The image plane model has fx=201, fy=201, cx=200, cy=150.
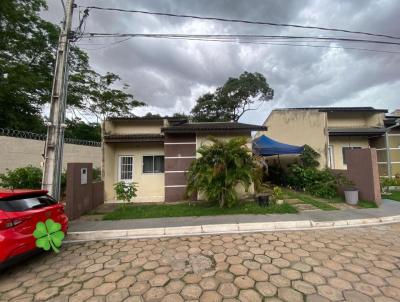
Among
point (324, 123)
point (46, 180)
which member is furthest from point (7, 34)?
point (324, 123)

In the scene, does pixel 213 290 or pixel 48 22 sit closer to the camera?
pixel 213 290

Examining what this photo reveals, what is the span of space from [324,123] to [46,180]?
514 inches

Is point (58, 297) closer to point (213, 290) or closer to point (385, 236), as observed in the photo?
point (213, 290)

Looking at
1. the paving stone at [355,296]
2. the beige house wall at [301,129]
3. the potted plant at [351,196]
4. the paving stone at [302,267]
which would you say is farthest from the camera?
the beige house wall at [301,129]

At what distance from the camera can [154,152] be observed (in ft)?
33.8

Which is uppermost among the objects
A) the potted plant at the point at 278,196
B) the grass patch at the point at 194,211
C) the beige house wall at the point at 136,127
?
the beige house wall at the point at 136,127

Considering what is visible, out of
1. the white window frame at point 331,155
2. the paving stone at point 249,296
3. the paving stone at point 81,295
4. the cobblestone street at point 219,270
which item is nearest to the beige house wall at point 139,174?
the cobblestone street at point 219,270

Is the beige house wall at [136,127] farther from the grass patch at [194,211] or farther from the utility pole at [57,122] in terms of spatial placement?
the utility pole at [57,122]

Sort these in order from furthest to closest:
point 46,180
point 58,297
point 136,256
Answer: point 46,180
point 136,256
point 58,297

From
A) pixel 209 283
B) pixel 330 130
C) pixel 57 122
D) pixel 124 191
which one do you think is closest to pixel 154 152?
pixel 124 191

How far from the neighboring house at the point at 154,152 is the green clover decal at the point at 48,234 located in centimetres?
513

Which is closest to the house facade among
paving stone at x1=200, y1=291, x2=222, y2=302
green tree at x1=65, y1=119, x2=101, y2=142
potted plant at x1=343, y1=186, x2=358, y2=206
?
potted plant at x1=343, y1=186, x2=358, y2=206

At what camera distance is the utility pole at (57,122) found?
5.59 metres

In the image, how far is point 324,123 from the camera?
Answer: 11.5 meters
